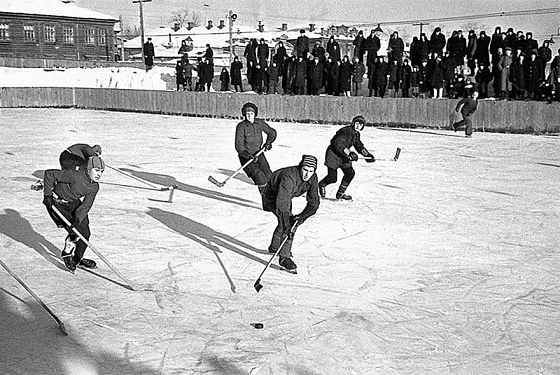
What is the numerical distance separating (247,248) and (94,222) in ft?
7.90

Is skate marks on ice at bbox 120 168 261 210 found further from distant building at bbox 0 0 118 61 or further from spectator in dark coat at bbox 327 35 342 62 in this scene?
distant building at bbox 0 0 118 61

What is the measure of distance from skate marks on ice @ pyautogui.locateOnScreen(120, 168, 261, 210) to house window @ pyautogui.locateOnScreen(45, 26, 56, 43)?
1432 inches

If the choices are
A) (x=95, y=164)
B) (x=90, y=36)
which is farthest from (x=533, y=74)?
(x=90, y=36)

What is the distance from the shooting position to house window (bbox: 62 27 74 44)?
159 ft

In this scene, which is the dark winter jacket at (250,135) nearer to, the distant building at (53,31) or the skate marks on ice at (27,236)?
the skate marks on ice at (27,236)

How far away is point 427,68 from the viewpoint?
23.2m

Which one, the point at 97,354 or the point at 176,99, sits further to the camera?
the point at 176,99

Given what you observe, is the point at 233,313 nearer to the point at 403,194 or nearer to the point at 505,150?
the point at 403,194

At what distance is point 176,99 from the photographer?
28.9m

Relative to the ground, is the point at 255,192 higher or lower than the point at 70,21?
lower

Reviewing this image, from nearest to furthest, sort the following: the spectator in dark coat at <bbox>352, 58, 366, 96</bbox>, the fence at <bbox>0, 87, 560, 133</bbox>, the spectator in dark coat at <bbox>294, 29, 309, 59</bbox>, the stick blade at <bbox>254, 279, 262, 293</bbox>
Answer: the stick blade at <bbox>254, 279, 262, 293</bbox> < the fence at <bbox>0, 87, 560, 133</bbox> < the spectator in dark coat at <bbox>352, 58, 366, 96</bbox> < the spectator in dark coat at <bbox>294, 29, 309, 59</bbox>

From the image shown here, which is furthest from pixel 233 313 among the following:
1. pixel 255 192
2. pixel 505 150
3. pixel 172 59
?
pixel 172 59

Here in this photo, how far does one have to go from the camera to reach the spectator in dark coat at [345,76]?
79.6ft

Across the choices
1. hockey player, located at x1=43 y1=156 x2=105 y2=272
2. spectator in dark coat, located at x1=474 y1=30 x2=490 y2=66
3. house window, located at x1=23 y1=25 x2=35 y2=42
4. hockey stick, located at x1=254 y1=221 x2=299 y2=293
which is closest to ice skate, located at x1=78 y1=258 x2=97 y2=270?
hockey player, located at x1=43 y1=156 x2=105 y2=272
